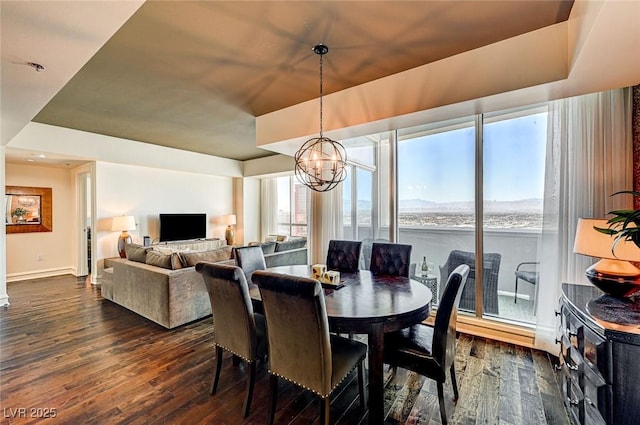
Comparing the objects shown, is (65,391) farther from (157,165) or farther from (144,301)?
(157,165)

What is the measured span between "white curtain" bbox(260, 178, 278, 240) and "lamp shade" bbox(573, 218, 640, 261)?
21.6ft

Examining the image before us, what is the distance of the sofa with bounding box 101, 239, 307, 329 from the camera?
10.9ft

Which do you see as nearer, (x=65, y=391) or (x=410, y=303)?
(x=410, y=303)

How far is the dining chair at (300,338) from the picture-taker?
5.18ft

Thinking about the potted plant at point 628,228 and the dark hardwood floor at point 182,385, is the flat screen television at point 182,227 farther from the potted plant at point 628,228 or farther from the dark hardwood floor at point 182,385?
the potted plant at point 628,228

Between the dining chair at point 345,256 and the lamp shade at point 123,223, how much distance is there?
4226 millimetres

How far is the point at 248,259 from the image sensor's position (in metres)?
3.06

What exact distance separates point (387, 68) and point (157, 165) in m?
5.13

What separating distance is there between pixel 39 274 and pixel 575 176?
8842 mm

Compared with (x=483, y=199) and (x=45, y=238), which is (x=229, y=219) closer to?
(x=45, y=238)

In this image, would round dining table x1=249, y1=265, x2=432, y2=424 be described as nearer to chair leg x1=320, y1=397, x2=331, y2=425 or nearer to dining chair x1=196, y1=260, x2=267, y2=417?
dining chair x1=196, y1=260, x2=267, y2=417

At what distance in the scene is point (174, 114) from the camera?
398 centimetres

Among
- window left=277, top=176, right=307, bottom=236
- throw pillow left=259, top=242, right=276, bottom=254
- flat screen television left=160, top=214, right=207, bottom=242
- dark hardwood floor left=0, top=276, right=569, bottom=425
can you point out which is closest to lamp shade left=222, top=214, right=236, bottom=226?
flat screen television left=160, top=214, right=207, bottom=242

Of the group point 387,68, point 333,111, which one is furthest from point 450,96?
point 333,111
